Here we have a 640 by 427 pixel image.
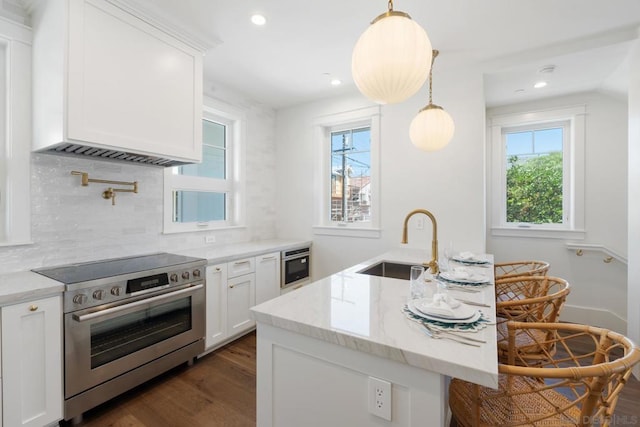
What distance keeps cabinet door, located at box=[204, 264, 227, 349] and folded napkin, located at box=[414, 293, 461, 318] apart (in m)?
1.88

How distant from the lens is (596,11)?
208 centimetres

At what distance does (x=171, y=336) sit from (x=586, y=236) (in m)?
4.15

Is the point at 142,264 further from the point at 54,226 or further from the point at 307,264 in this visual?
the point at 307,264

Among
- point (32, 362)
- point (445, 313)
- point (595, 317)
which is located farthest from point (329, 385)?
point (595, 317)

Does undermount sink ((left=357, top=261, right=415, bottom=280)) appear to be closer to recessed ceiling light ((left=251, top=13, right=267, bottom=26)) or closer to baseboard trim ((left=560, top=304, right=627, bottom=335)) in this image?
recessed ceiling light ((left=251, top=13, right=267, bottom=26))

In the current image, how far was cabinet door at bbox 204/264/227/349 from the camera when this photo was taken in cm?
255

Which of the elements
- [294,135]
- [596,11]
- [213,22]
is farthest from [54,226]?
[596,11]

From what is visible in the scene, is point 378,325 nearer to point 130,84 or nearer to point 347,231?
point 130,84

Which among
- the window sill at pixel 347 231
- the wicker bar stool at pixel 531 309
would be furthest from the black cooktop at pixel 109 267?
the wicker bar stool at pixel 531 309

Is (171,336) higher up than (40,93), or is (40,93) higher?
(40,93)

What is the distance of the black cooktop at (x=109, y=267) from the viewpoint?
185 cm

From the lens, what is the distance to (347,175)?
3.86 m

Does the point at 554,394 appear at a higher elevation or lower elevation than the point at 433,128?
lower

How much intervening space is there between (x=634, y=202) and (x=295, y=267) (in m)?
3.11
